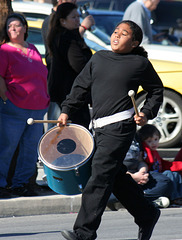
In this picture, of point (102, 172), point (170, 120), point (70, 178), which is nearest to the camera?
point (102, 172)

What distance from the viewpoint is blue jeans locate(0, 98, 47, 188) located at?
6.62 meters

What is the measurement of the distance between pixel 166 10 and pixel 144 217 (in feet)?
74.0

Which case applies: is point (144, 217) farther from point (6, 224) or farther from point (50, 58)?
point (50, 58)

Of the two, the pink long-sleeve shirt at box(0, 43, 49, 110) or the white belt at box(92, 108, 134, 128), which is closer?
the white belt at box(92, 108, 134, 128)

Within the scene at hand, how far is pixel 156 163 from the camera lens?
7211 millimetres

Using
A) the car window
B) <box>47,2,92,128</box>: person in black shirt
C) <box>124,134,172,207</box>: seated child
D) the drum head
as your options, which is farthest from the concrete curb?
the car window

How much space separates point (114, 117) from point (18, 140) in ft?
6.74

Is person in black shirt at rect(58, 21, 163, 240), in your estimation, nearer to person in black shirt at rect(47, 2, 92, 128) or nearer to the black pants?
the black pants

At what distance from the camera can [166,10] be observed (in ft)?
87.9

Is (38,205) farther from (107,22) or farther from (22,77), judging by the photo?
(107,22)

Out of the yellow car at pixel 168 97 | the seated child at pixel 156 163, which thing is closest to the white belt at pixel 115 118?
the seated child at pixel 156 163

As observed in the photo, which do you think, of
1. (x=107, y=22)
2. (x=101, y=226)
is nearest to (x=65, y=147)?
(x=101, y=226)

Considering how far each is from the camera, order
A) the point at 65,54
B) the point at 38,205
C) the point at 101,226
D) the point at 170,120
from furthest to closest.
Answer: the point at 170,120, the point at 65,54, the point at 38,205, the point at 101,226

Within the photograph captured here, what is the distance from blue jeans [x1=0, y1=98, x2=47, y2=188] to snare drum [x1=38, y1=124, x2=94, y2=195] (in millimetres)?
1496
